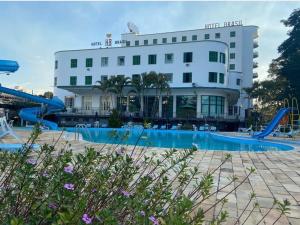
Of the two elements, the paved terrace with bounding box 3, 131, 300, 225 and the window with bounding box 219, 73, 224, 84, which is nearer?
the paved terrace with bounding box 3, 131, 300, 225

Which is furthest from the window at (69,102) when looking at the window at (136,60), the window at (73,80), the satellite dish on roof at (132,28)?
the satellite dish on roof at (132,28)

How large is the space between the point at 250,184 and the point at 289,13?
31328mm

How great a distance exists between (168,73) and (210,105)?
17.9 ft

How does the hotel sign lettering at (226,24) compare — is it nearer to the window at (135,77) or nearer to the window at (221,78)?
the window at (221,78)

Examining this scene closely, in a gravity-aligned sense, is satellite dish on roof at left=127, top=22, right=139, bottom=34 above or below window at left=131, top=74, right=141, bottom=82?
above

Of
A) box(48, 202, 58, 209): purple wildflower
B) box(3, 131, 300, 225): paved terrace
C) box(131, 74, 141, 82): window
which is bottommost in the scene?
box(3, 131, 300, 225): paved terrace

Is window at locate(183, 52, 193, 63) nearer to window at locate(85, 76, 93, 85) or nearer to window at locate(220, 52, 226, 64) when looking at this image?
window at locate(220, 52, 226, 64)

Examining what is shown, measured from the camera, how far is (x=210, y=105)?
30.6m

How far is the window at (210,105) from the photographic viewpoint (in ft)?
100

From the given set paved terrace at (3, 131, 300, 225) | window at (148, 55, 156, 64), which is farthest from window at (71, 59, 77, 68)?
paved terrace at (3, 131, 300, 225)

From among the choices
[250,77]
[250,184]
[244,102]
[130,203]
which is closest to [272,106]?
[244,102]

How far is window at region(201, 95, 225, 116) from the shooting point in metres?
30.5

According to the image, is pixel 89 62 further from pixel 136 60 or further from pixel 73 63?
pixel 136 60

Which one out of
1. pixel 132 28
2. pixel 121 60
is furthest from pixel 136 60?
pixel 132 28
